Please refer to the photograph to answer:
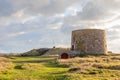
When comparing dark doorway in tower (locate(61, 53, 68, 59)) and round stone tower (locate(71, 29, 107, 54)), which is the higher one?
round stone tower (locate(71, 29, 107, 54))

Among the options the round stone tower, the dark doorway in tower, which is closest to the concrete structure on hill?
the round stone tower

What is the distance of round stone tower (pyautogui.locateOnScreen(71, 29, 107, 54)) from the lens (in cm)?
6075

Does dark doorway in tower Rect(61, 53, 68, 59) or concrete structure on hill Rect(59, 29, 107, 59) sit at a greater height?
concrete structure on hill Rect(59, 29, 107, 59)

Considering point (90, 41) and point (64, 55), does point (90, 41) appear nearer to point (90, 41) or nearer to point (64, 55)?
point (90, 41)

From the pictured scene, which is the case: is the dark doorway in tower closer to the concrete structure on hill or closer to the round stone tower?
the concrete structure on hill

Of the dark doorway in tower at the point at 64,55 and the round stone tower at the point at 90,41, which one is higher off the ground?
the round stone tower at the point at 90,41

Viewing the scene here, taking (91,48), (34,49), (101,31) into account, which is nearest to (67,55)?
(91,48)

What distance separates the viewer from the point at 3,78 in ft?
74.1

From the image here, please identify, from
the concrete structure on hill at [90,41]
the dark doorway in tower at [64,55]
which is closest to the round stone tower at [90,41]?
the concrete structure on hill at [90,41]

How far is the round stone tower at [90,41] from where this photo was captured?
6075 cm

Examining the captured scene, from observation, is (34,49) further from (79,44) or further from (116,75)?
(116,75)

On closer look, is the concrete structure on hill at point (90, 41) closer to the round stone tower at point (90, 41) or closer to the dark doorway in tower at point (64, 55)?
the round stone tower at point (90, 41)

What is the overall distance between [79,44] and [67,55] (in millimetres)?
8650

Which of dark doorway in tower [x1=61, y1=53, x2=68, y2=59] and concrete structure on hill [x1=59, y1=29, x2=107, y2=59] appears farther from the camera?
concrete structure on hill [x1=59, y1=29, x2=107, y2=59]
